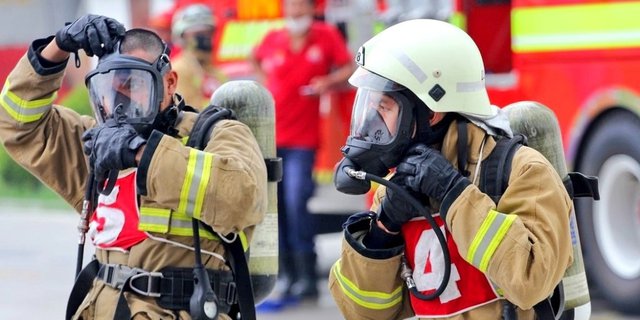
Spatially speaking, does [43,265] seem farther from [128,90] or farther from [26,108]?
[128,90]

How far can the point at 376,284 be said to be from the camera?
3.43 m

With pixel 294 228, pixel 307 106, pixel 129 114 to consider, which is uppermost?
pixel 129 114

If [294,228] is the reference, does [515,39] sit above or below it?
above

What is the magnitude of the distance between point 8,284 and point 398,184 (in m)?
6.65

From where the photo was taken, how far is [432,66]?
335 centimetres

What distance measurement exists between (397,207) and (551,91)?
4.49 metres

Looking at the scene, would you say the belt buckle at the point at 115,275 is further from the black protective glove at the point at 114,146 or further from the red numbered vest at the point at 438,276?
the red numbered vest at the point at 438,276

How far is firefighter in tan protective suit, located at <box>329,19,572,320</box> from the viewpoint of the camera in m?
3.11

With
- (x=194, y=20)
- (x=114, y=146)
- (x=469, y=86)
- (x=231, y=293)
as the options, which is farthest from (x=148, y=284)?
(x=194, y=20)

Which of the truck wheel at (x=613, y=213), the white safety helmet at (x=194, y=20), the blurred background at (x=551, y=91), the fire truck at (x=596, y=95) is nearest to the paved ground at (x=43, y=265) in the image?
the blurred background at (x=551, y=91)

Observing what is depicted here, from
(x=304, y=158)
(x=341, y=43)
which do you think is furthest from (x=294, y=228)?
(x=341, y=43)

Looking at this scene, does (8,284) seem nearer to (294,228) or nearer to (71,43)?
(294,228)

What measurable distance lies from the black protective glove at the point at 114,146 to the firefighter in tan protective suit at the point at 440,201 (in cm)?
58

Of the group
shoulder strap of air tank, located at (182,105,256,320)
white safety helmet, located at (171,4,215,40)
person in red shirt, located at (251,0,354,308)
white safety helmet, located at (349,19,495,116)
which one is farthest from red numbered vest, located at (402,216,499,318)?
white safety helmet, located at (171,4,215,40)
